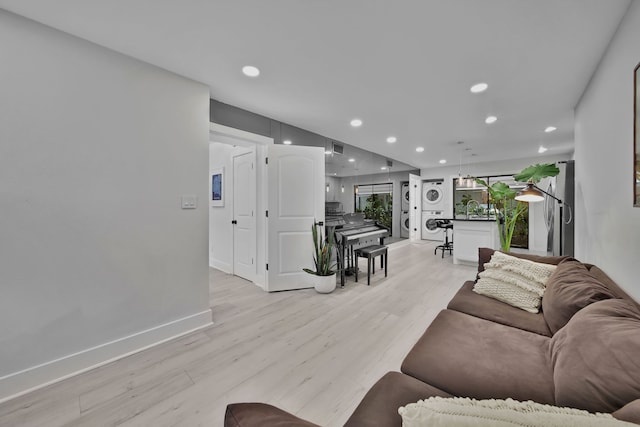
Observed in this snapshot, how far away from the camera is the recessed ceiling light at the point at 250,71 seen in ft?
7.41

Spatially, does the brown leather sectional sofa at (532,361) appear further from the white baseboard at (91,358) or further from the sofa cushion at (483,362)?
the white baseboard at (91,358)

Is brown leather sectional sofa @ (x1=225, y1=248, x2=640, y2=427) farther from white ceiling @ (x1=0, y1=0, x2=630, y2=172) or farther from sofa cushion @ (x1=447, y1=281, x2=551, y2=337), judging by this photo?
white ceiling @ (x1=0, y1=0, x2=630, y2=172)

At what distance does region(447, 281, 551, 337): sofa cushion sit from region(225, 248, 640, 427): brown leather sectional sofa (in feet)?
0.04

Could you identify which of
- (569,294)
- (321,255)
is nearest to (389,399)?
(569,294)

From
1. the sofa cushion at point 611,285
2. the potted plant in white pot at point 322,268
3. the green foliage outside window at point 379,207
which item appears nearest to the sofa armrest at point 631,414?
the sofa cushion at point 611,285

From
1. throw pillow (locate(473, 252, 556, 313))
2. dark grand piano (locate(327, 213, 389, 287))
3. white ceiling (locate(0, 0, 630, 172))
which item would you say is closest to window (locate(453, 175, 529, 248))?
dark grand piano (locate(327, 213, 389, 287))

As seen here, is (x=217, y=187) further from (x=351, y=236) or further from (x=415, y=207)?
(x=415, y=207)

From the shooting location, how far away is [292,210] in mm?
3572

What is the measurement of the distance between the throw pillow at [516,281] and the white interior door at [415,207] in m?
5.98

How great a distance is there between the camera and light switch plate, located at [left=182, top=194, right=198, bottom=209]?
2.40 meters

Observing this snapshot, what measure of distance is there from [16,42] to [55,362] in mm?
2172

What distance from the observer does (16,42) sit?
1632mm

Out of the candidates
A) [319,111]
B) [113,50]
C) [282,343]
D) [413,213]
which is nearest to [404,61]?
[319,111]

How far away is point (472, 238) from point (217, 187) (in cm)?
516
